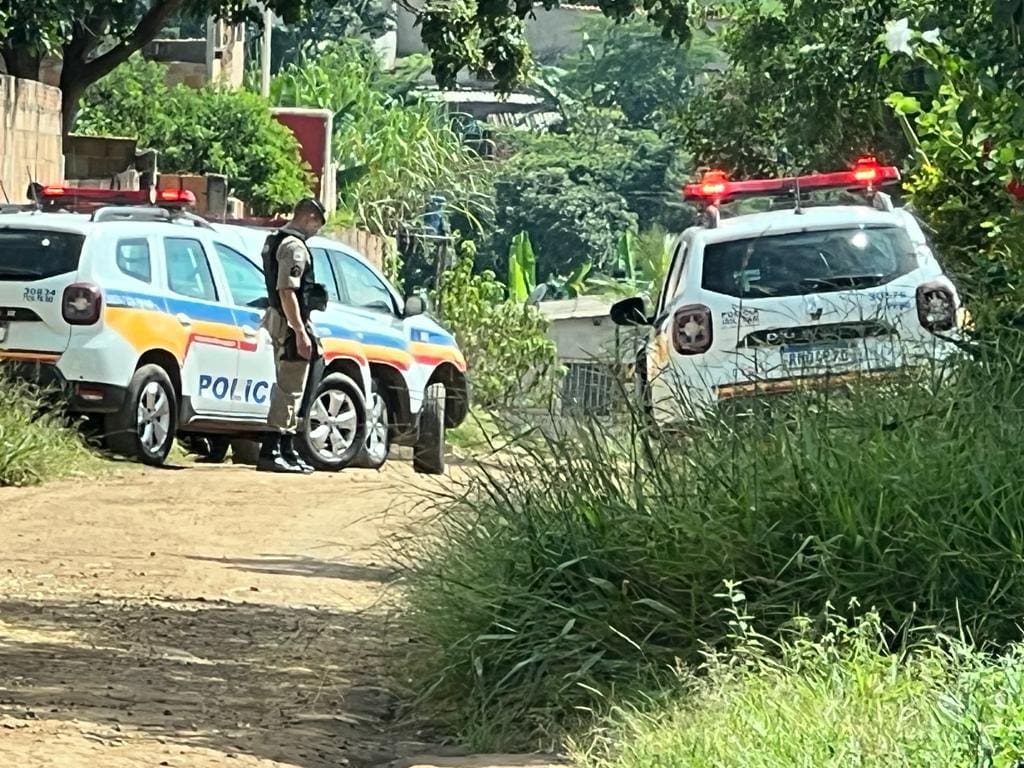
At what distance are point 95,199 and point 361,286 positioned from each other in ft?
7.11

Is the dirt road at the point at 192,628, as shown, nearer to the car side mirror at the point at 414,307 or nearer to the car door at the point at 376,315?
the car door at the point at 376,315

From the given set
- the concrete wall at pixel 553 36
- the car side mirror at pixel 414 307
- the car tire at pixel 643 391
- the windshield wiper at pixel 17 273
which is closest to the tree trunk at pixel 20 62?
the car side mirror at pixel 414 307

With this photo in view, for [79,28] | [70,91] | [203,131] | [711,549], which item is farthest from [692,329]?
[203,131]

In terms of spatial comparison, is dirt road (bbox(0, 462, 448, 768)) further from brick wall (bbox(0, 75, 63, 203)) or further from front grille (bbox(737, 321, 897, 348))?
brick wall (bbox(0, 75, 63, 203))

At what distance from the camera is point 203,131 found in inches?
1222

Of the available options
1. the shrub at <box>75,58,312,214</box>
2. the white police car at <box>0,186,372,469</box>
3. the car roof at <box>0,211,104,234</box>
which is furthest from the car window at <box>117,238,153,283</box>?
the shrub at <box>75,58,312,214</box>

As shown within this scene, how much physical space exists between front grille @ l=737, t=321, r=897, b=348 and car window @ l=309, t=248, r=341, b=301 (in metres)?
6.27

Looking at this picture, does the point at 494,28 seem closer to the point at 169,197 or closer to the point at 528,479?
the point at 169,197

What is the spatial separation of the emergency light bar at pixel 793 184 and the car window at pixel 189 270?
3495 millimetres

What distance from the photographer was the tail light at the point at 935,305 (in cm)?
1170

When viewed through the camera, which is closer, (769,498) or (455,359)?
(769,498)

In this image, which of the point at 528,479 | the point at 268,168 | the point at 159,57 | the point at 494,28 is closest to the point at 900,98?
the point at 528,479

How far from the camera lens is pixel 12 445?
1341 centimetres

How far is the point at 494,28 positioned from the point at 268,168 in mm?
13612
